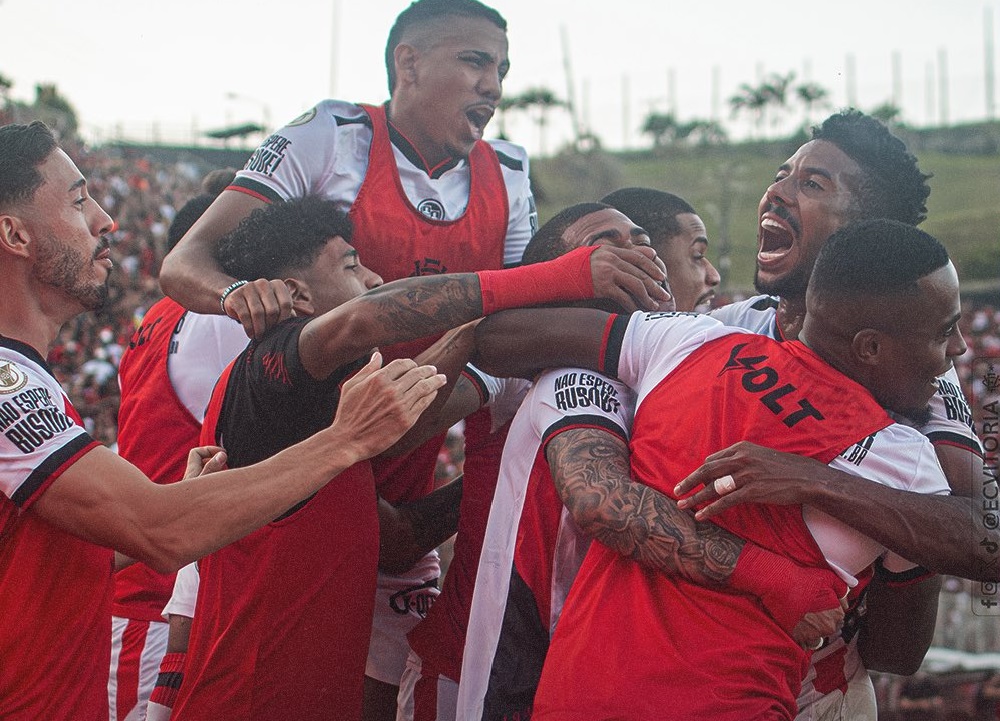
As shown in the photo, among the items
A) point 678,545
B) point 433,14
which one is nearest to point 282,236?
point 433,14

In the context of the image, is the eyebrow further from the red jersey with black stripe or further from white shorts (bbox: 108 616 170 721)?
white shorts (bbox: 108 616 170 721)

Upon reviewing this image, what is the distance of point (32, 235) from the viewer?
2.91 metres

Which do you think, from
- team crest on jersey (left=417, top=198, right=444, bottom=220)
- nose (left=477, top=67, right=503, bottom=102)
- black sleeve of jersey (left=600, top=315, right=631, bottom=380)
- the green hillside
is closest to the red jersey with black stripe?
black sleeve of jersey (left=600, top=315, right=631, bottom=380)

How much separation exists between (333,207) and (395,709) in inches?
81.4

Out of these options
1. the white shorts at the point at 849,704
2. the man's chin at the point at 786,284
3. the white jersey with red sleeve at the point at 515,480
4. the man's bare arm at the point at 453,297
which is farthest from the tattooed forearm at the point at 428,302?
the white shorts at the point at 849,704

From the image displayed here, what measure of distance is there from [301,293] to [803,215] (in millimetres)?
1815

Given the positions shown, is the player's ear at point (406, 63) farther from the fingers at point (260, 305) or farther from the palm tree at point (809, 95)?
the palm tree at point (809, 95)

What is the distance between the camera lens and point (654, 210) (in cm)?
391

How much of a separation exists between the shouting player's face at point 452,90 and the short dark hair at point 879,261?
1.99m

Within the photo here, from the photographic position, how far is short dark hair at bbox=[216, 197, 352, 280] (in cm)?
343

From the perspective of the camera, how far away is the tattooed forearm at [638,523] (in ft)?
7.97

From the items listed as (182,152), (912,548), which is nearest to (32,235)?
(912,548)

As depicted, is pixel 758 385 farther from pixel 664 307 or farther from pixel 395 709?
pixel 395 709

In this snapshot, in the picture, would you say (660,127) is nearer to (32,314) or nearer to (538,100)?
(538,100)
